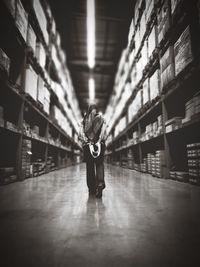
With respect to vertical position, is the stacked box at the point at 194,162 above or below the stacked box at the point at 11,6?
below

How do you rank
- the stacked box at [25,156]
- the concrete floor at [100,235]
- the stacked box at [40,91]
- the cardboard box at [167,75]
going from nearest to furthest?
the concrete floor at [100,235]
the cardboard box at [167,75]
the stacked box at [25,156]
the stacked box at [40,91]

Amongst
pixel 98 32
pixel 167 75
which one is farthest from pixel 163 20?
pixel 98 32

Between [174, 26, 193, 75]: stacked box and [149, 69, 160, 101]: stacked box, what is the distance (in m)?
0.93

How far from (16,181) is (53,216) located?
8.49ft

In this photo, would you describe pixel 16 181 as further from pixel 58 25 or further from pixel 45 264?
pixel 58 25

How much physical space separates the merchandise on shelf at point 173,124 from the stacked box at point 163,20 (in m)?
1.77

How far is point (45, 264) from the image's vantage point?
85cm

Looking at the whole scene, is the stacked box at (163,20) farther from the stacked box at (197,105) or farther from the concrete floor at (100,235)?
the concrete floor at (100,235)

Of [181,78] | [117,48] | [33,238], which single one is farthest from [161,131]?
[117,48]

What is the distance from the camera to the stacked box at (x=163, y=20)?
3.85 meters

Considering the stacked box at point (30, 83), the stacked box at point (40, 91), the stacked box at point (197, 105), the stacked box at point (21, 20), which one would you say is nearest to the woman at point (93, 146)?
the stacked box at point (197, 105)

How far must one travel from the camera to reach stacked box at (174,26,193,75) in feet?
10.1

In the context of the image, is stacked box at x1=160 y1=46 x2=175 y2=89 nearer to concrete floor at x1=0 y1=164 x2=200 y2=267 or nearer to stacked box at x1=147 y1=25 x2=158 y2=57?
stacked box at x1=147 y1=25 x2=158 y2=57

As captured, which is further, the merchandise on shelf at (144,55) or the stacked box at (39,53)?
the merchandise on shelf at (144,55)
